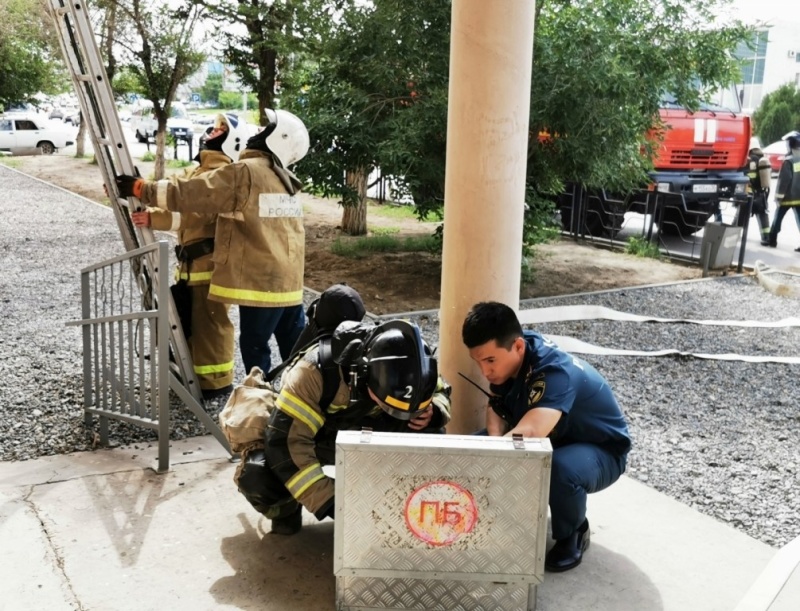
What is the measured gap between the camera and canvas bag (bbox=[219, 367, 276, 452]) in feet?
11.0

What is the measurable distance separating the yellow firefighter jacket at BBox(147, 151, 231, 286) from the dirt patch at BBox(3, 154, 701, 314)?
9.49 feet

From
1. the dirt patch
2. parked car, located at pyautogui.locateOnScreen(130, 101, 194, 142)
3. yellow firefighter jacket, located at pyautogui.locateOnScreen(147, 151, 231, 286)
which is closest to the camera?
yellow firefighter jacket, located at pyautogui.locateOnScreen(147, 151, 231, 286)

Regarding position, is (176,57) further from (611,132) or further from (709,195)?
(611,132)

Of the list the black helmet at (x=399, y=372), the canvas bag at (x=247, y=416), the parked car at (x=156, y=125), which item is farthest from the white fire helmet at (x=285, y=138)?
the parked car at (x=156, y=125)

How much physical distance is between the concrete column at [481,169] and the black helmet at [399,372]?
0.94 meters

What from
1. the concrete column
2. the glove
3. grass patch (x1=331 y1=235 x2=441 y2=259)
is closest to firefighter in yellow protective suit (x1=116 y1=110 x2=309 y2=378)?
the glove

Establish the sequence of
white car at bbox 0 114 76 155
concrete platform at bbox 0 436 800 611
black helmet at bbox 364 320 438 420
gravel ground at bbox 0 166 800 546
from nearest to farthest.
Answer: black helmet at bbox 364 320 438 420, concrete platform at bbox 0 436 800 611, gravel ground at bbox 0 166 800 546, white car at bbox 0 114 76 155

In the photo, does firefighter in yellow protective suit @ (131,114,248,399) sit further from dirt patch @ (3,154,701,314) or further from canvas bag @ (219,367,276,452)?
dirt patch @ (3,154,701,314)

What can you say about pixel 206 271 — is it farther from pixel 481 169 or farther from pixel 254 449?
pixel 481 169

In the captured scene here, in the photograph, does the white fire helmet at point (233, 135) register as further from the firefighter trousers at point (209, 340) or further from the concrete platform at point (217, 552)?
the concrete platform at point (217, 552)

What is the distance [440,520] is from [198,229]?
2.69m

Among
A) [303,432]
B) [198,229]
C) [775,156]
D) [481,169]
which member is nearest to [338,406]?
[303,432]

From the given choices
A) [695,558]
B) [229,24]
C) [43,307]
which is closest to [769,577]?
[695,558]

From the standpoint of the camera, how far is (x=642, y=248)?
11117mm
